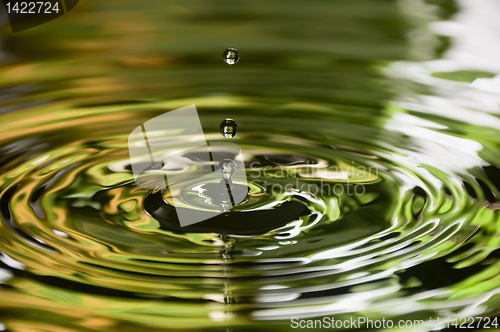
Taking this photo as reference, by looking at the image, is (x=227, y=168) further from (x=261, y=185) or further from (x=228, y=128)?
(x=228, y=128)


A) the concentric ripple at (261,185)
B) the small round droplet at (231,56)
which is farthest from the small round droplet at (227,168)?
the small round droplet at (231,56)

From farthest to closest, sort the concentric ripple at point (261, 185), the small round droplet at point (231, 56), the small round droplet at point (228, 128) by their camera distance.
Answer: the small round droplet at point (231, 56) → the small round droplet at point (228, 128) → the concentric ripple at point (261, 185)

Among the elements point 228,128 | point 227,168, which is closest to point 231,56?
point 228,128

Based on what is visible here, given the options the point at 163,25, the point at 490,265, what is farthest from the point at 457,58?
the point at 490,265

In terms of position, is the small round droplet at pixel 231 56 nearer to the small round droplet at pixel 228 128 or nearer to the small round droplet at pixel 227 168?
the small round droplet at pixel 228 128

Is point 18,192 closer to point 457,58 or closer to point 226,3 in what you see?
point 226,3

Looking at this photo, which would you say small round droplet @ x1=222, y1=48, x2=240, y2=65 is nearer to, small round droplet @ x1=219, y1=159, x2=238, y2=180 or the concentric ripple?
the concentric ripple

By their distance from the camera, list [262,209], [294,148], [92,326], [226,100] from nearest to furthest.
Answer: [92,326] → [262,209] → [294,148] → [226,100]
